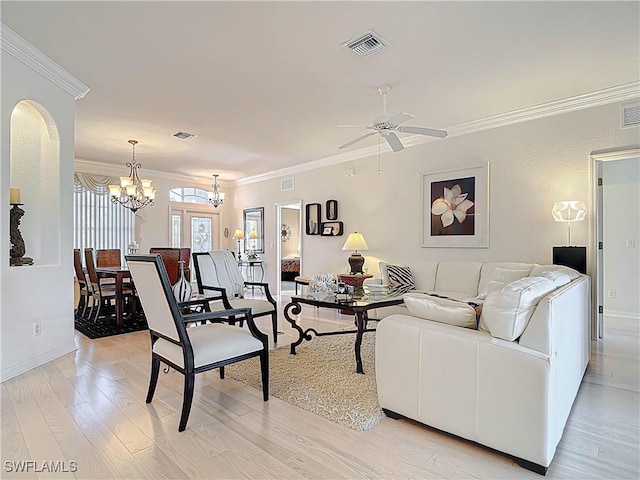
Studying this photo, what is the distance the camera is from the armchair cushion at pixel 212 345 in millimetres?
2262

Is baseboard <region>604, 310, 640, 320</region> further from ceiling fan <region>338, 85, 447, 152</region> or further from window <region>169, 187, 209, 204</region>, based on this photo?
window <region>169, 187, 209, 204</region>

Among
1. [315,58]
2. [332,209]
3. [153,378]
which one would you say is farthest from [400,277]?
[153,378]

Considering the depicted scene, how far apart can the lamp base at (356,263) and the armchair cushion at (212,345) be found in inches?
141

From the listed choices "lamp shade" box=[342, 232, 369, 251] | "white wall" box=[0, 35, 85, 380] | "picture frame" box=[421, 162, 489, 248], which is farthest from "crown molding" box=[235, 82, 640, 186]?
"white wall" box=[0, 35, 85, 380]

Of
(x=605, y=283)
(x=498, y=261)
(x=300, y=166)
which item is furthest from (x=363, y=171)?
(x=605, y=283)

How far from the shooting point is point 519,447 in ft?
5.76

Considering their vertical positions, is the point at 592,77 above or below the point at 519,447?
above

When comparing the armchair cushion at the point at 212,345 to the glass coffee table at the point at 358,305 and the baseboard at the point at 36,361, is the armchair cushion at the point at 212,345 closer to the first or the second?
the glass coffee table at the point at 358,305

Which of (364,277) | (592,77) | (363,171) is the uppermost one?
(592,77)

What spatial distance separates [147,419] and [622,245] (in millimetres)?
6678

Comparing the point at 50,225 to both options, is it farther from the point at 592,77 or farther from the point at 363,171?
the point at 592,77

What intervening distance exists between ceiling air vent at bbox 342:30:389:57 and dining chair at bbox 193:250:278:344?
7.93 ft

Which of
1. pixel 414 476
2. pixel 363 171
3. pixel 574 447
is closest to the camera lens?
pixel 414 476

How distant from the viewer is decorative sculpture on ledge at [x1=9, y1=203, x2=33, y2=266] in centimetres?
325
